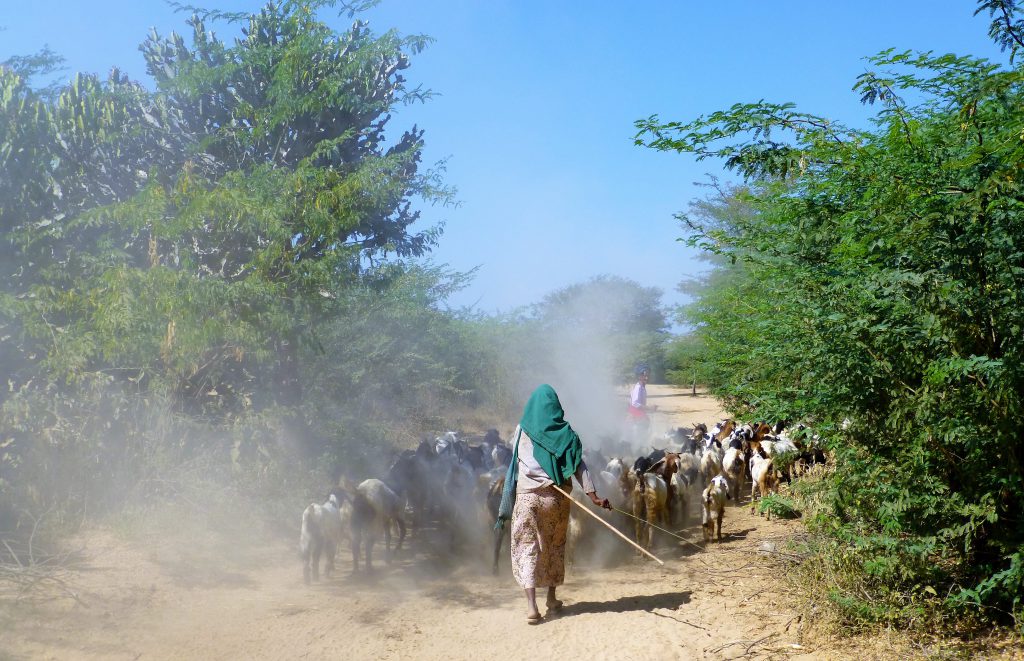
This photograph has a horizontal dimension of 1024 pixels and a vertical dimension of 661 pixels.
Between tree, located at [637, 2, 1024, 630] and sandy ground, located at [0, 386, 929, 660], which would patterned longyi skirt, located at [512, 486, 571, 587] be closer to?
sandy ground, located at [0, 386, 929, 660]

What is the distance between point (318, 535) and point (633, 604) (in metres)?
3.09

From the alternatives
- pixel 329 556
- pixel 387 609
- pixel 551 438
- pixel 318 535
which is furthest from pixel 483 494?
pixel 551 438

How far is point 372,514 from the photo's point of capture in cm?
840

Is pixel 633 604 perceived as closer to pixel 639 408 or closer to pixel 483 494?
pixel 483 494

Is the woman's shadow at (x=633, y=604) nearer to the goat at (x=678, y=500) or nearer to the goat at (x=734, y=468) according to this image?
the goat at (x=678, y=500)

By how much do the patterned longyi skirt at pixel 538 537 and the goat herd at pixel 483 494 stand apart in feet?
4.20

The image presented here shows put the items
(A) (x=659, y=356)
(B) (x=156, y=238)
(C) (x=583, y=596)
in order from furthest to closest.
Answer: (A) (x=659, y=356)
(B) (x=156, y=238)
(C) (x=583, y=596)

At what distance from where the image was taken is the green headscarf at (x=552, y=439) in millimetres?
6562

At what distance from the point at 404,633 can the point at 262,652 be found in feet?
3.59

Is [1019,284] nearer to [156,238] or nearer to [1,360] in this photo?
[156,238]

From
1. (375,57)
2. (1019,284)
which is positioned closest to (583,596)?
(1019,284)

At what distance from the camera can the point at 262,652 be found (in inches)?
239

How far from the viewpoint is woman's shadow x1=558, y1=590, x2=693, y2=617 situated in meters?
6.79

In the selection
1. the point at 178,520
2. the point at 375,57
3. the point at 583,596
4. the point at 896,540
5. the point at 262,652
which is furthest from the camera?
the point at 375,57
